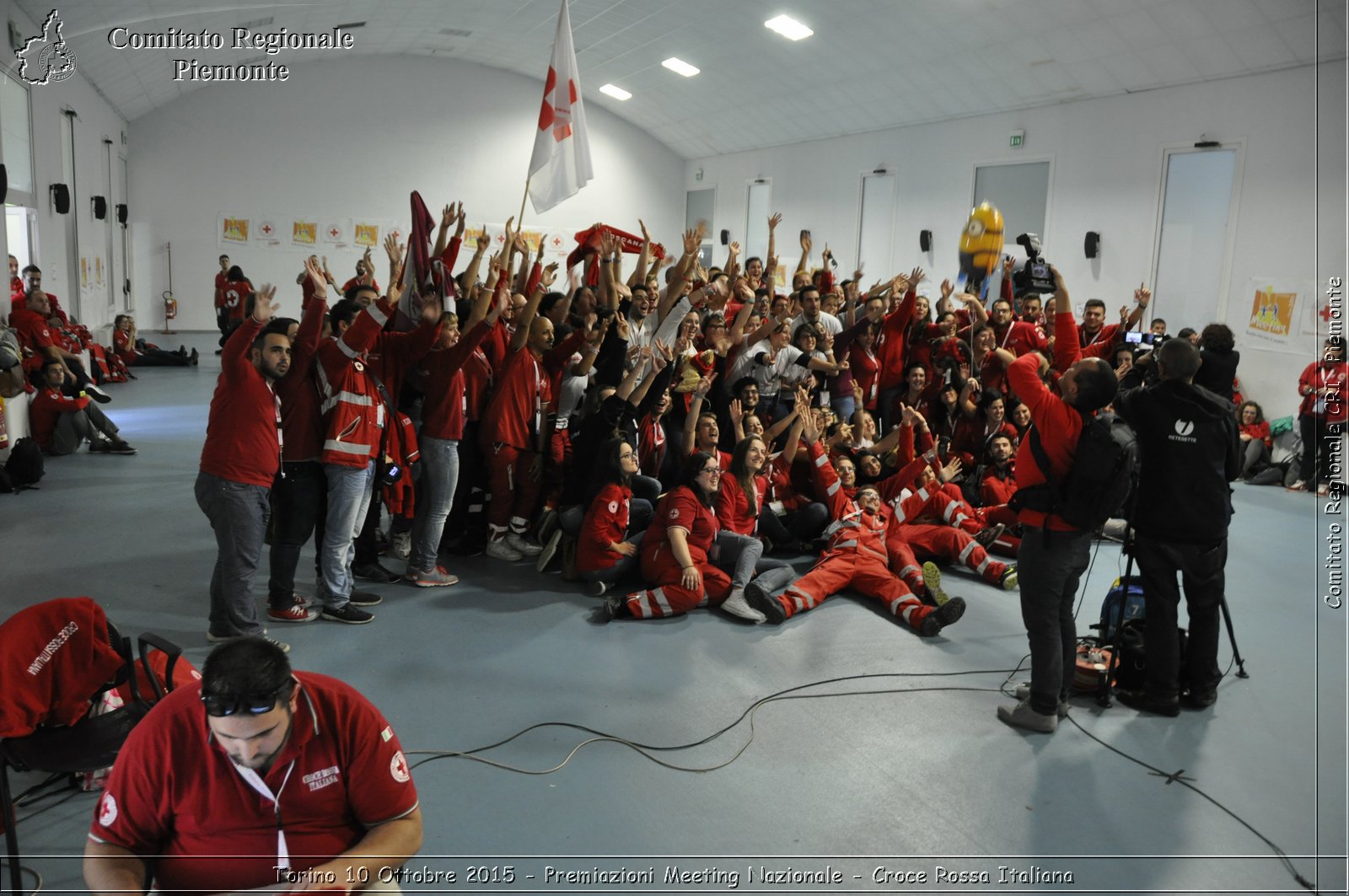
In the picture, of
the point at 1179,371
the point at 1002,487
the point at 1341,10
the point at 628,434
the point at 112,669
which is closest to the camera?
the point at 112,669

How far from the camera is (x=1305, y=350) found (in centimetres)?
1020

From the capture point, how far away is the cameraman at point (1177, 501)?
3.89 metres

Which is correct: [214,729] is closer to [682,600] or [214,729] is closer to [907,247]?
[682,600]

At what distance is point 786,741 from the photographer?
145 inches

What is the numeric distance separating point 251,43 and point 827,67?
920 centimetres

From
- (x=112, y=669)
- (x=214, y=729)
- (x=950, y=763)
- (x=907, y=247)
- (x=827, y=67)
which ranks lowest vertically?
(x=950, y=763)

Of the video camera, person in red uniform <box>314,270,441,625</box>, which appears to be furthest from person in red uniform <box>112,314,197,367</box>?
the video camera

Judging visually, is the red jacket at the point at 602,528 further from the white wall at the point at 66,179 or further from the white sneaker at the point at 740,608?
the white wall at the point at 66,179

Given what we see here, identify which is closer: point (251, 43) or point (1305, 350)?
point (1305, 350)

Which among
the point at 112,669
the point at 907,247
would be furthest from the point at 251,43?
the point at 112,669

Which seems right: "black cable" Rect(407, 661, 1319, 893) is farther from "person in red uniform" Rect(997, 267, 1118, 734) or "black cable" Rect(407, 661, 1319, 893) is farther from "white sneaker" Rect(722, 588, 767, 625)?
"white sneaker" Rect(722, 588, 767, 625)

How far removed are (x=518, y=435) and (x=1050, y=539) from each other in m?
3.24

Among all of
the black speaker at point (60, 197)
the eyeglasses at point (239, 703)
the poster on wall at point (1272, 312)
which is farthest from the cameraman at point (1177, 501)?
the black speaker at point (60, 197)

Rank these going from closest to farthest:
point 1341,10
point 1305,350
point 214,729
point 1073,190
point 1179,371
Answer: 1. point 214,729
2. point 1179,371
3. point 1341,10
4. point 1305,350
5. point 1073,190
